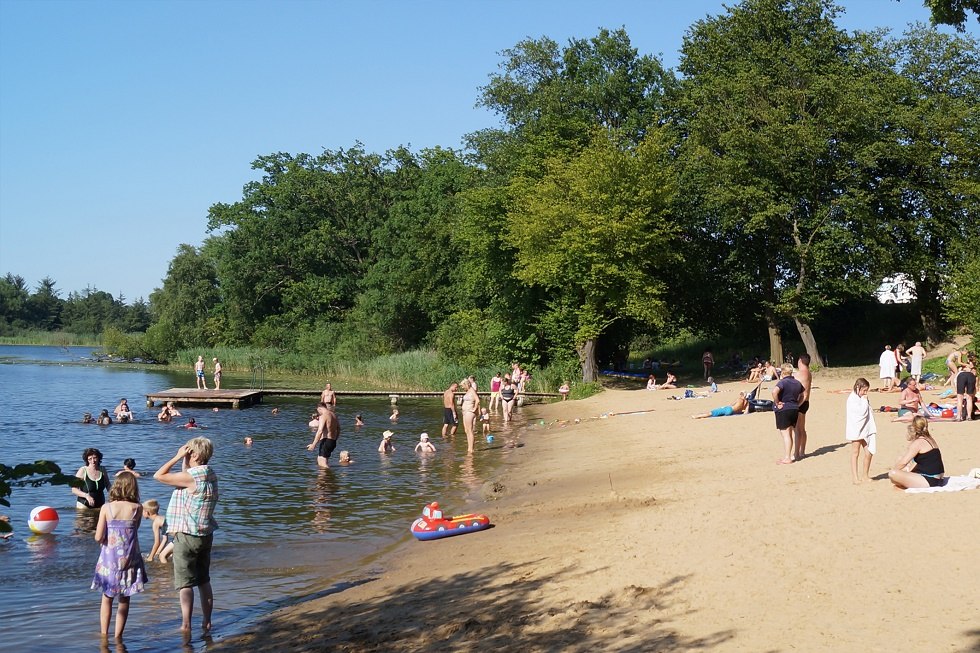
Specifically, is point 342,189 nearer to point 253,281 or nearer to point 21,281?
point 253,281

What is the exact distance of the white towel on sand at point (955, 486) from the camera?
1145cm

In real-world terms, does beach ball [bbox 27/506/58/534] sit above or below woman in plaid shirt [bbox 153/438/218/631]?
below

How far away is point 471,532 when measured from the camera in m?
13.1

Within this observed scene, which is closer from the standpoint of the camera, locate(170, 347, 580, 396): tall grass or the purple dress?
the purple dress

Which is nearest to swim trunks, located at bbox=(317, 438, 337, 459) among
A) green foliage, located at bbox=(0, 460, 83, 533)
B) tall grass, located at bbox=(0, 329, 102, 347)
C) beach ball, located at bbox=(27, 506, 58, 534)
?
beach ball, located at bbox=(27, 506, 58, 534)

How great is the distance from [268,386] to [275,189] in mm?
27211

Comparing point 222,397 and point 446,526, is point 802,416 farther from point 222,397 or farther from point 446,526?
point 222,397

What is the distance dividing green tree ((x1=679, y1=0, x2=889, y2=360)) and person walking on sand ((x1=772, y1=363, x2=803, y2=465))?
24.4 meters

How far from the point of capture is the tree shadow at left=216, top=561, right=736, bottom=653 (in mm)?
7477

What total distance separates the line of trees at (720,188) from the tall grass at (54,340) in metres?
93.1

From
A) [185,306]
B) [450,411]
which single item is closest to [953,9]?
[450,411]

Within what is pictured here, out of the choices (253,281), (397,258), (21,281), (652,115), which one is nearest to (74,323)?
(21,281)

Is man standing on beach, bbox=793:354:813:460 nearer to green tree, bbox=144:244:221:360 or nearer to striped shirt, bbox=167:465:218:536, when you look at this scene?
striped shirt, bbox=167:465:218:536

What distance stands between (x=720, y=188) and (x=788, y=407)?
25762 mm
